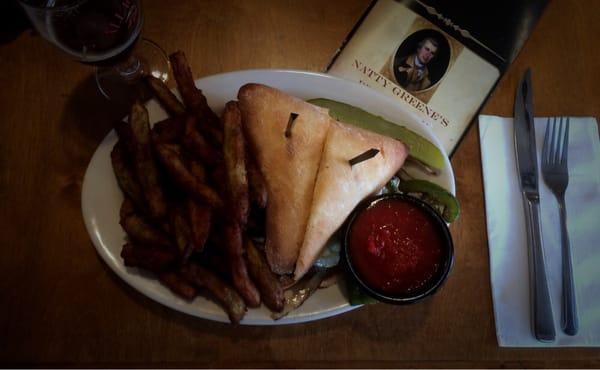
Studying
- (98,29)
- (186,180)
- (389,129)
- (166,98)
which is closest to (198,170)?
(186,180)

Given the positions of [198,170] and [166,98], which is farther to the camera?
[166,98]

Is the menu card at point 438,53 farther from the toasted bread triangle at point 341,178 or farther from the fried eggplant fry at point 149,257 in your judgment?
the fried eggplant fry at point 149,257

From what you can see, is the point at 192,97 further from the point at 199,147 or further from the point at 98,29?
the point at 98,29

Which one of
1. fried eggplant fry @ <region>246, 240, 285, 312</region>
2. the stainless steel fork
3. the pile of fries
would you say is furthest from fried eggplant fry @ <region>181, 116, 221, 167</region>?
the stainless steel fork

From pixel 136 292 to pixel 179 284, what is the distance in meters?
0.24

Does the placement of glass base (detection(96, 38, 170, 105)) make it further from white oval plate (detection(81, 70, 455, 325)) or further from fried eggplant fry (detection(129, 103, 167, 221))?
fried eggplant fry (detection(129, 103, 167, 221))

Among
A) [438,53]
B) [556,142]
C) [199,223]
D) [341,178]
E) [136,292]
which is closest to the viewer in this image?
[199,223]

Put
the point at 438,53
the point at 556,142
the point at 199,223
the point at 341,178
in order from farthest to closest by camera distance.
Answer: the point at 438,53 < the point at 556,142 < the point at 341,178 < the point at 199,223

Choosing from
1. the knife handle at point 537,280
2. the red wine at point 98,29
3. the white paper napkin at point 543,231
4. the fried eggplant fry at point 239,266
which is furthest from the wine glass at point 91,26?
the knife handle at point 537,280

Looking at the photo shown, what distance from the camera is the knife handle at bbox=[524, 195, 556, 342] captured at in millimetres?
1316

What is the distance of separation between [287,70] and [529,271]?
97cm

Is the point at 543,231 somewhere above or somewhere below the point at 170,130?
above

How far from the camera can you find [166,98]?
1.31 meters

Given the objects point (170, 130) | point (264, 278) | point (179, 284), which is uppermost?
point (170, 130)
